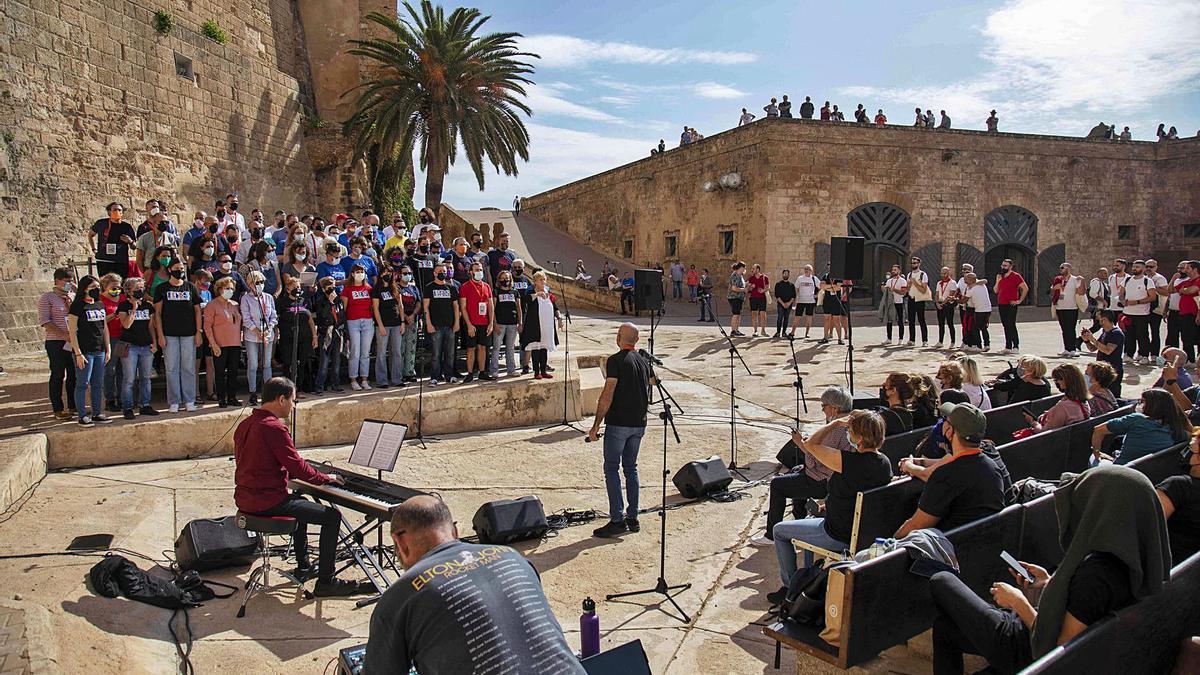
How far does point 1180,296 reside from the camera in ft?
40.8

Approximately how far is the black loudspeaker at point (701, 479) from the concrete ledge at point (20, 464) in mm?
5357

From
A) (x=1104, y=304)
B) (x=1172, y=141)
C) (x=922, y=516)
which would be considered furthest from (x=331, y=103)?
(x=1172, y=141)

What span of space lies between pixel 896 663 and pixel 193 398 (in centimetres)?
750

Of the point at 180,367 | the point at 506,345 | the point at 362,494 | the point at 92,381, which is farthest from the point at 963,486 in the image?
the point at 92,381

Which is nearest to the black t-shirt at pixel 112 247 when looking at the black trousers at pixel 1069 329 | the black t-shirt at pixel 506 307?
the black t-shirt at pixel 506 307

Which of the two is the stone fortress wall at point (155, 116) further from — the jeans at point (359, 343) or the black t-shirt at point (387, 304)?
the black t-shirt at point (387, 304)

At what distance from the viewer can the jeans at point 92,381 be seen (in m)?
7.52

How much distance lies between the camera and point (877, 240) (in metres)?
24.1

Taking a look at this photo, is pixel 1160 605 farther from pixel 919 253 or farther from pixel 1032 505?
pixel 919 253

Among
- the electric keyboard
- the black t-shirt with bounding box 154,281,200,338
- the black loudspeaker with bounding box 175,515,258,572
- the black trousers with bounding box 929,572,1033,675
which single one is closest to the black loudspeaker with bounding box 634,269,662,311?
the electric keyboard

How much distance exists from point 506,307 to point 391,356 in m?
1.66

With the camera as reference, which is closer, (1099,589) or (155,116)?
(1099,589)

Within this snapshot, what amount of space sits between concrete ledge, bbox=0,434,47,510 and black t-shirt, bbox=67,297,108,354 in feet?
3.01

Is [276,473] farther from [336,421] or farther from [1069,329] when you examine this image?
[1069,329]
